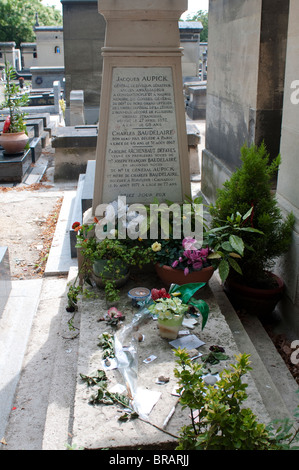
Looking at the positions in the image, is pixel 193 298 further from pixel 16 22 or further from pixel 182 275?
pixel 16 22

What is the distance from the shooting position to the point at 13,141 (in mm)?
10367

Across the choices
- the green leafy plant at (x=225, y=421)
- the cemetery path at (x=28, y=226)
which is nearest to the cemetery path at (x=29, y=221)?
the cemetery path at (x=28, y=226)

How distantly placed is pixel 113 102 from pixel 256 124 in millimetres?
2027

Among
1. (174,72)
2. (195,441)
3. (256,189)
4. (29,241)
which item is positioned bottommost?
(29,241)

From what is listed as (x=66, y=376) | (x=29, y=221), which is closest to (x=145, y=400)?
(x=66, y=376)

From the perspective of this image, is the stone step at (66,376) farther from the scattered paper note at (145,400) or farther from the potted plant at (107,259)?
the potted plant at (107,259)

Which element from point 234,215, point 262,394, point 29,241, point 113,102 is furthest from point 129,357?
point 29,241

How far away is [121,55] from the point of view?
4.54 m

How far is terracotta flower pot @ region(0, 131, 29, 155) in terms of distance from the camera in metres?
10.3

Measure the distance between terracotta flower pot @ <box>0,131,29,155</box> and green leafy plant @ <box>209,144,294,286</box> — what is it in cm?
707

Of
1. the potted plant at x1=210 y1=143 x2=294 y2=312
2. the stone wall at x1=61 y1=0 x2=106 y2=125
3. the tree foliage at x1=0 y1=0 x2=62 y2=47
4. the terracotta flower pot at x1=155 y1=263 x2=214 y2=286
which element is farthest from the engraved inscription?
the tree foliage at x1=0 y1=0 x2=62 y2=47

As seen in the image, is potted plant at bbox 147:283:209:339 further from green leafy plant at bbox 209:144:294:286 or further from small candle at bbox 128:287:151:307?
green leafy plant at bbox 209:144:294:286

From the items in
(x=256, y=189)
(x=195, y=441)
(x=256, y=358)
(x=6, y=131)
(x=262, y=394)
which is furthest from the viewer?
(x=6, y=131)
